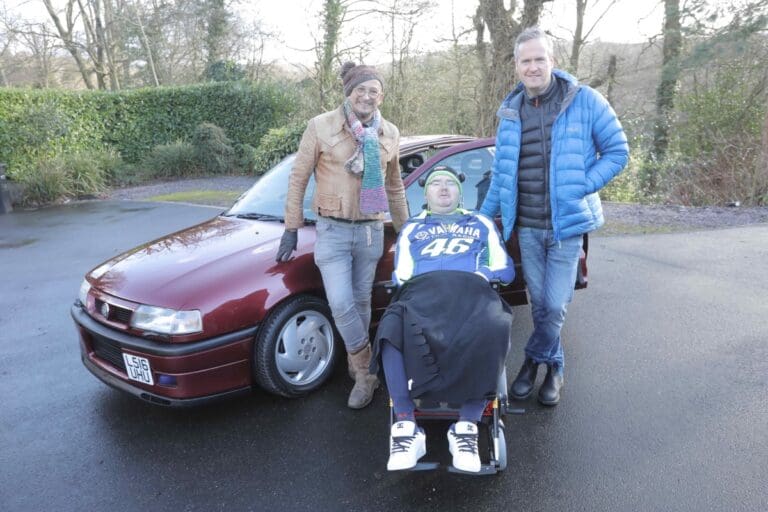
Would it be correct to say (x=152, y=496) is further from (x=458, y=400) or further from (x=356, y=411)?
(x=458, y=400)

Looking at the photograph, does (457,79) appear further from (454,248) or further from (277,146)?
(454,248)

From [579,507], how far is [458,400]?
710mm

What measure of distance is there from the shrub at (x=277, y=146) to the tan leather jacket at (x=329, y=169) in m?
11.2

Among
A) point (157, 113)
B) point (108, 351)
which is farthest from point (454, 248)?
point (157, 113)

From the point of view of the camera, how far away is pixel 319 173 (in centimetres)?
308

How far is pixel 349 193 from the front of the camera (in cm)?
302

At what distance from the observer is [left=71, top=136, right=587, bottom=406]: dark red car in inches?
113

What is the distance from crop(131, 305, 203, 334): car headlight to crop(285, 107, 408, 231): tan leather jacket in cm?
73

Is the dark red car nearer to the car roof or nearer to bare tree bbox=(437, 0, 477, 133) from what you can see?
the car roof

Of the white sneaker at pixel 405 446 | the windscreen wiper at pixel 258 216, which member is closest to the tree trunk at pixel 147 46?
the windscreen wiper at pixel 258 216

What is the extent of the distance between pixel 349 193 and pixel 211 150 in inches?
578

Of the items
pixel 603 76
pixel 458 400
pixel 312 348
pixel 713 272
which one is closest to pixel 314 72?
pixel 603 76

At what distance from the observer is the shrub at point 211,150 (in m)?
16.4

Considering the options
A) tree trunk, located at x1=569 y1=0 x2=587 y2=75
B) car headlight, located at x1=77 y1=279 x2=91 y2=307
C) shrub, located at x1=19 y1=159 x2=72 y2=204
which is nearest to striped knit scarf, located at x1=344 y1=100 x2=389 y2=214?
car headlight, located at x1=77 y1=279 x2=91 y2=307
